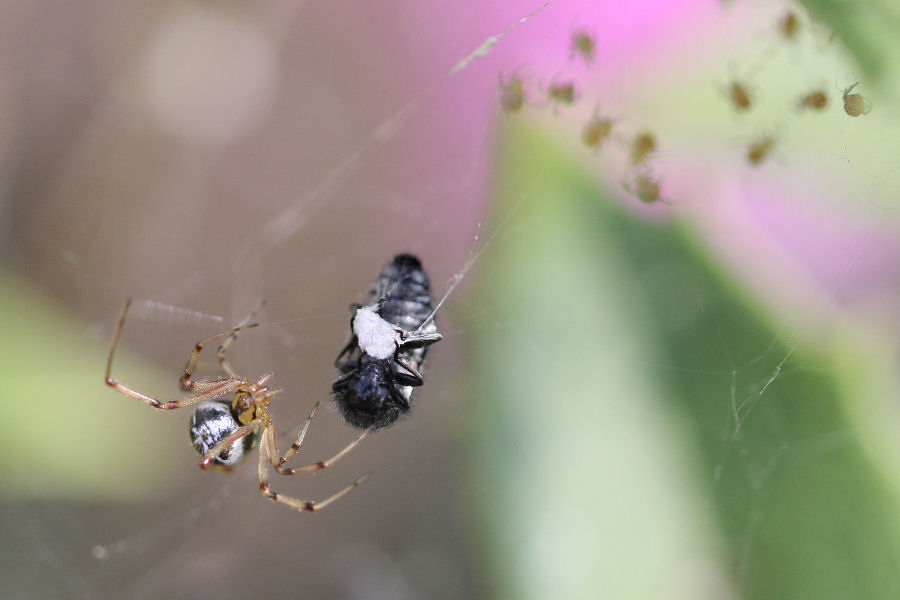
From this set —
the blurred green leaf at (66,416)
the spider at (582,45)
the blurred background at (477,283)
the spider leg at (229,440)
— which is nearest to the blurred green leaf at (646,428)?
the blurred background at (477,283)

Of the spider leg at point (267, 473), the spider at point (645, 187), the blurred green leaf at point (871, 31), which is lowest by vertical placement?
the spider leg at point (267, 473)

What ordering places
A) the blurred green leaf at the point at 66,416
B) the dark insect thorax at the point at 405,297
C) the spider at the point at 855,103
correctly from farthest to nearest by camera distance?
the blurred green leaf at the point at 66,416, the dark insect thorax at the point at 405,297, the spider at the point at 855,103

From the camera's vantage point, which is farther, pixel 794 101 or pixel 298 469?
pixel 298 469

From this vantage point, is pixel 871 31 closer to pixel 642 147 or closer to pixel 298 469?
pixel 642 147

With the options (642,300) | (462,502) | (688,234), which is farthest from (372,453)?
(688,234)

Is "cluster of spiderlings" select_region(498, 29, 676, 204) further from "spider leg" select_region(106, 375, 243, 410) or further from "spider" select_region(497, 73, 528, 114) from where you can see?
"spider leg" select_region(106, 375, 243, 410)

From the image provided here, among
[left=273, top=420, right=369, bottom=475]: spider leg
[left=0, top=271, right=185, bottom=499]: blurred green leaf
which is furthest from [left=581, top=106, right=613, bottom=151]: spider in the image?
[left=0, top=271, right=185, bottom=499]: blurred green leaf

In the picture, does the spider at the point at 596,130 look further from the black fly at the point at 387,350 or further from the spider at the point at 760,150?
the black fly at the point at 387,350

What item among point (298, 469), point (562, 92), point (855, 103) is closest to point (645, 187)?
point (562, 92)
